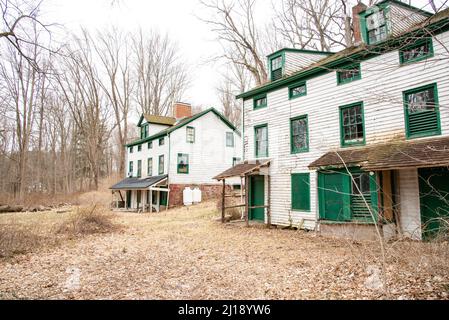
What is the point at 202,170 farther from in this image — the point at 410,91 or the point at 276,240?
the point at 410,91

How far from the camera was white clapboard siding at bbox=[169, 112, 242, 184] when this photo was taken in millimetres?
23844

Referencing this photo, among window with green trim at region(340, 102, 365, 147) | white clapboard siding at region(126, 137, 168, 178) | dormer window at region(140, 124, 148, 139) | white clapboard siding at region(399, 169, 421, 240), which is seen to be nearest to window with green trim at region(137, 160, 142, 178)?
white clapboard siding at region(126, 137, 168, 178)

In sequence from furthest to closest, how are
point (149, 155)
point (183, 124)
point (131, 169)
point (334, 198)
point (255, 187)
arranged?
point (131, 169), point (149, 155), point (183, 124), point (255, 187), point (334, 198)

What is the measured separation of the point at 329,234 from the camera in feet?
34.6

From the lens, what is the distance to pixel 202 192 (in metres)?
25.0

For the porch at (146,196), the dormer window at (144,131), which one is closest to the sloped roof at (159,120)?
the dormer window at (144,131)

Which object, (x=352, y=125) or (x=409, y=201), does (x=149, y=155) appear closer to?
(x=352, y=125)

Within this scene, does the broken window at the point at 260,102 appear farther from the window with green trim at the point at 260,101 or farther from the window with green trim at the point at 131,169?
the window with green trim at the point at 131,169

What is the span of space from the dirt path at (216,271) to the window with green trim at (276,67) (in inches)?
339

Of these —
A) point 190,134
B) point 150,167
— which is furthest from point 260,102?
point 150,167

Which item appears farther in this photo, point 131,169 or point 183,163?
point 131,169

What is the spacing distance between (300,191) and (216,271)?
22.5 ft

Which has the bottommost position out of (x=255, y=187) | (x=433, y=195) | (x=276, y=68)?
(x=433, y=195)

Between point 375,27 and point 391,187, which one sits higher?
point 375,27
